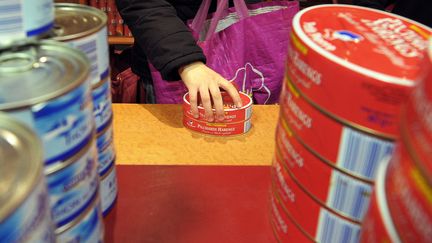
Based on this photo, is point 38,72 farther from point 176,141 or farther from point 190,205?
point 176,141

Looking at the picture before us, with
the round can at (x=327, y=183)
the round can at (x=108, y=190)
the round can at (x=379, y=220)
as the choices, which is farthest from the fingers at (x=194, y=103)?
the round can at (x=379, y=220)

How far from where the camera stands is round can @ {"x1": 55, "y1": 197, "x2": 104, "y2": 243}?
46 centimetres

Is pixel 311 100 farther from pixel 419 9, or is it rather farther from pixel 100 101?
pixel 419 9

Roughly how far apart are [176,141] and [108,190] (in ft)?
0.84

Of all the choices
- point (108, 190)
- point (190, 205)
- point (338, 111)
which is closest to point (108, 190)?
point (108, 190)

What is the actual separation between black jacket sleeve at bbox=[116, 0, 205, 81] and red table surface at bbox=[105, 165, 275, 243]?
0.29m

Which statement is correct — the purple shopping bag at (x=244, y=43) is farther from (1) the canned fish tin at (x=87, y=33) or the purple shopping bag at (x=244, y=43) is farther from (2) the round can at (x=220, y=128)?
(1) the canned fish tin at (x=87, y=33)

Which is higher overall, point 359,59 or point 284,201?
point 359,59

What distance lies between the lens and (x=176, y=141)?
87 centimetres

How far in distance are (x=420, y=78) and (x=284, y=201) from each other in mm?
277

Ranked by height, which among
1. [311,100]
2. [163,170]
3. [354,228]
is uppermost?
[311,100]

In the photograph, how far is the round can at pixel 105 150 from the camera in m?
0.58

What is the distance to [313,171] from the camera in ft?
1.60

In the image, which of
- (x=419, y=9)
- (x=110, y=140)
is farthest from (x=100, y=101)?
(x=419, y=9)
